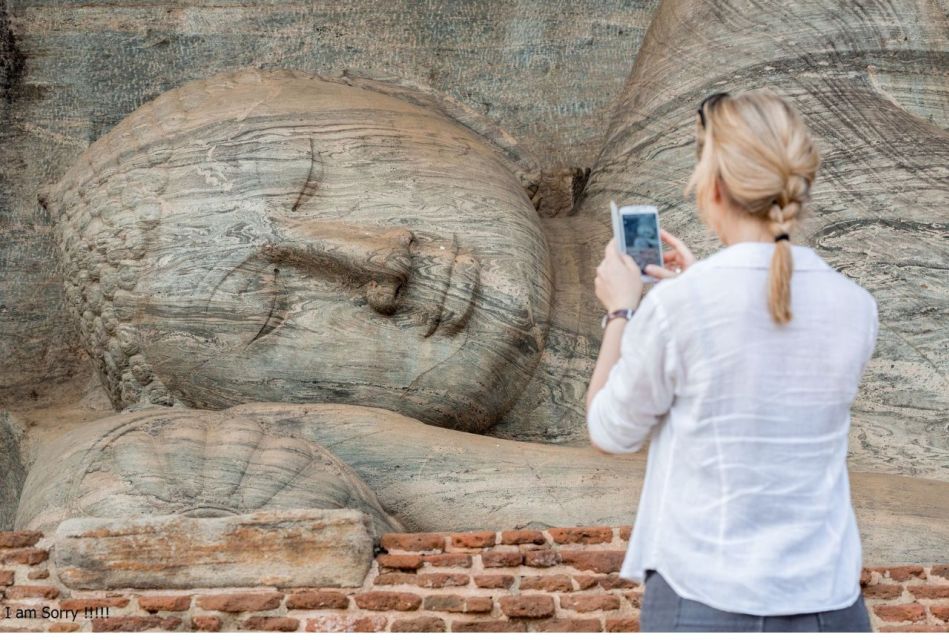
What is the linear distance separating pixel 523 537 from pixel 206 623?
71cm

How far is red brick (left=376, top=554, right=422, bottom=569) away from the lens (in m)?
3.16

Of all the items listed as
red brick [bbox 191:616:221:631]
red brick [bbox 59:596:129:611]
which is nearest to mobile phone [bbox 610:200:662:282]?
red brick [bbox 191:616:221:631]

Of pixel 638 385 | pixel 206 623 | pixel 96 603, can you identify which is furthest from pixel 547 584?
pixel 638 385

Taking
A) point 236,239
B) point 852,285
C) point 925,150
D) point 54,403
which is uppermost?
point 852,285

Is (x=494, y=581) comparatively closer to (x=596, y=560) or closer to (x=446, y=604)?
(x=446, y=604)

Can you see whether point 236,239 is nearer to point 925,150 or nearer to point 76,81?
point 76,81

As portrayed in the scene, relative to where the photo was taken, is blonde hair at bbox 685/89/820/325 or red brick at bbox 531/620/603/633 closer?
blonde hair at bbox 685/89/820/325

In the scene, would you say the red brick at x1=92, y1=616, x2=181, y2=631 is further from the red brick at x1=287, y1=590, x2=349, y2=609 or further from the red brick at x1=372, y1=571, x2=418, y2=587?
the red brick at x1=372, y1=571, x2=418, y2=587

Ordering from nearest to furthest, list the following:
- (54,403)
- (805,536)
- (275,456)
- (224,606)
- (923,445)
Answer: (805,536)
(224,606)
(275,456)
(923,445)
(54,403)

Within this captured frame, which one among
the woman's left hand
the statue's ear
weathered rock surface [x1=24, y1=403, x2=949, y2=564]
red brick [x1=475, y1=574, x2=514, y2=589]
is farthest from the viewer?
the statue's ear

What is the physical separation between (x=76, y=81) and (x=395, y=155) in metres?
1.57

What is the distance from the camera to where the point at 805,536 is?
183cm

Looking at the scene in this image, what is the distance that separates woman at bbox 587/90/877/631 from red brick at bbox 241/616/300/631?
4.18 feet

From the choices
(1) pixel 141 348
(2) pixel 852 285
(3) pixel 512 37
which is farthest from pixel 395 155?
(2) pixel 852 285
